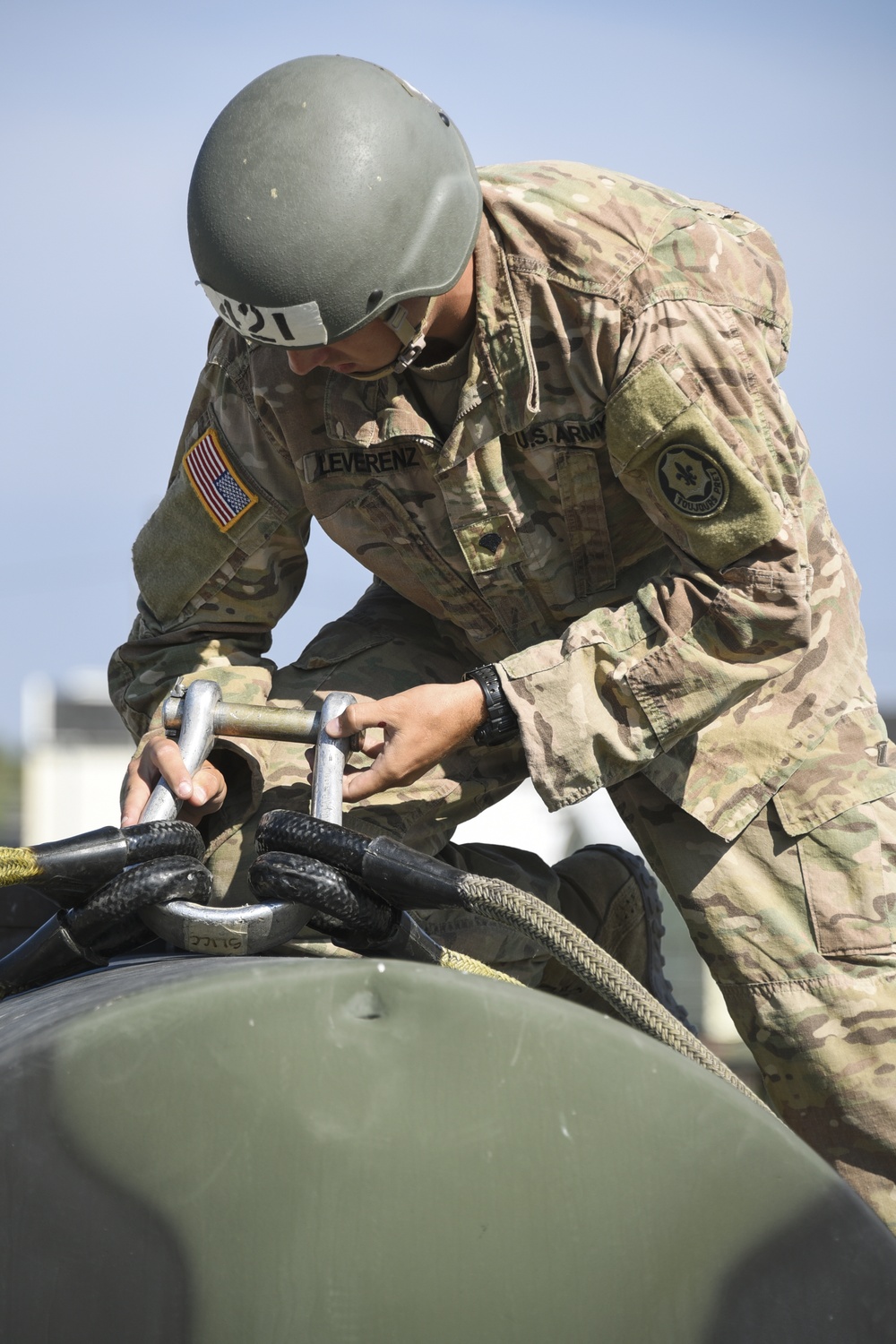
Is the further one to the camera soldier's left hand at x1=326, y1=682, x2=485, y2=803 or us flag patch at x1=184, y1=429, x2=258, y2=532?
us flag patch at x1=184, y1=429, x2=258, y2=532

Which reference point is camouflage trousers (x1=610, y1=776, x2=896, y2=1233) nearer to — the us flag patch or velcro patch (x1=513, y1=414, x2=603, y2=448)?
velcro patch (x1=513, y1=414, x2=603, y2=448)

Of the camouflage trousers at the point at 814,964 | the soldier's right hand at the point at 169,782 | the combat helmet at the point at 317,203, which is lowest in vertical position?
the camouflage trousers at the point at 814,964

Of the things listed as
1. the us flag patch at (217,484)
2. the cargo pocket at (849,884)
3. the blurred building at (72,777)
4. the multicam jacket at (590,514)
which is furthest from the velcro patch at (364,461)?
the blurred building at (72,777)

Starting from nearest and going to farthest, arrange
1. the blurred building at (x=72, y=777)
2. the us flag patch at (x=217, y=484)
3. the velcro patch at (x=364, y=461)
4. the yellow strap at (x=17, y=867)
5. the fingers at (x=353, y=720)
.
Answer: the yellow strap at (x=17, y=867)
the fingers at (x=353, y=720)
the velcro patch at (x=364, y=461)
the us flag patch at (x=217, y=484)
the blurred building at (x=72, y=777)

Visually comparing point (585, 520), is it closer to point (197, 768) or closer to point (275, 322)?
point (275, 322)

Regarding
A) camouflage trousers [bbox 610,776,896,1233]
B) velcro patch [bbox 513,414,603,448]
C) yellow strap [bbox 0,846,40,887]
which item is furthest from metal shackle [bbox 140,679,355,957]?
camouflage trousers [bbox 610,776,896,1233]

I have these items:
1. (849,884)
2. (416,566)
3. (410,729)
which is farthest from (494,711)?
(849,884)

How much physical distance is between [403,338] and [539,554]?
478mm

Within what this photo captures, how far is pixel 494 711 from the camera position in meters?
2.29

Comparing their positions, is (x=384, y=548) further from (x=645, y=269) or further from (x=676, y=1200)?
(x=676, y=1200)

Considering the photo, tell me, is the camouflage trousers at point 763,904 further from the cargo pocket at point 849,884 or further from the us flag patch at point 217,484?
the us flag patch at point 217,484

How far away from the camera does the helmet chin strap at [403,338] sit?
7.74 ft

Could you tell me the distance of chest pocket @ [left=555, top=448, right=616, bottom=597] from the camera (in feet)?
8.33

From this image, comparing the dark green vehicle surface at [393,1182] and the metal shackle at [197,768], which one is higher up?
the metal shackle at [197,768]
